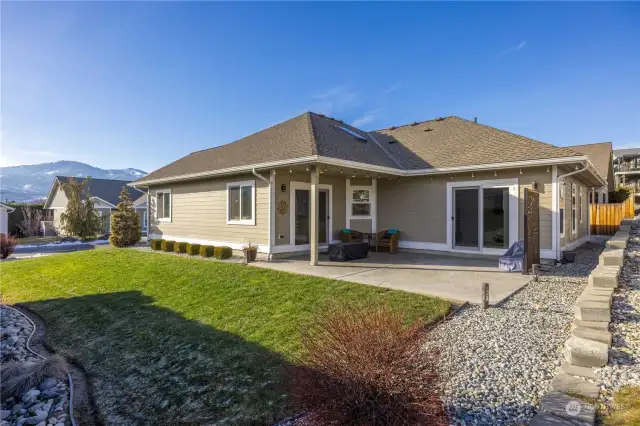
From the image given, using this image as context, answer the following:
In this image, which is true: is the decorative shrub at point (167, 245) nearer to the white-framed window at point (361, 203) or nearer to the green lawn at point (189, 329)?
the green lawn at point (189, 329)

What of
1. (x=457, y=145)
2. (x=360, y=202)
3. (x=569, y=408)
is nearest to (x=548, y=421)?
(x=569, y=408)

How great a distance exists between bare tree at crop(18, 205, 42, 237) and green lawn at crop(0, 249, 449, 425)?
744 inches

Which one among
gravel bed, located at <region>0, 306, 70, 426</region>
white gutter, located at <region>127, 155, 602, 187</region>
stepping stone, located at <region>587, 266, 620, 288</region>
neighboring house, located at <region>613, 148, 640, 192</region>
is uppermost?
neighboring house, located at <region>613, 148, 640, 192</region>

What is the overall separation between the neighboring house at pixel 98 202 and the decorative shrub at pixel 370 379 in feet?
84.0

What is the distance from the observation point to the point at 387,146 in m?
12.7

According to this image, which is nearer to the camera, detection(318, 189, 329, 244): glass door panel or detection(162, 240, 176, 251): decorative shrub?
detection(318, 189, 329, 244): glass door panel

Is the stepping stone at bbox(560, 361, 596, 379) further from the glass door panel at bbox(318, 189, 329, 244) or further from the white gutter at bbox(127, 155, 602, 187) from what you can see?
the glass door panel at bbox(318, 189, 329, 244)

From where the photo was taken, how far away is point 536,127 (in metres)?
20.5

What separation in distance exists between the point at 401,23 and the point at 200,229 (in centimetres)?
1029

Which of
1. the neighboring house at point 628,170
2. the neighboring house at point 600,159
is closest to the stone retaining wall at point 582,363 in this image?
the neighboring house at point 600,159

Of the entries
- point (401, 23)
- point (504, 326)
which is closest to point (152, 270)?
point (504, 326)

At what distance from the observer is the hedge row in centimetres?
1012

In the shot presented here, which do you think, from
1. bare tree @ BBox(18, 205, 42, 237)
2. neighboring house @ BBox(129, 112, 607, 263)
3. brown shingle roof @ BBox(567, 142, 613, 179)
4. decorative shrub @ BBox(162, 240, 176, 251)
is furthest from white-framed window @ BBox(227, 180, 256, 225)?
Result: bare tree @ BBox(18, 205, 42, 237)

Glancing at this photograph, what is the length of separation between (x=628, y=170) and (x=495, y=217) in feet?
120
